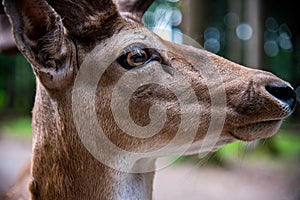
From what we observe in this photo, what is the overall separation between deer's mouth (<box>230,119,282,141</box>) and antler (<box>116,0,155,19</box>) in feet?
2.90

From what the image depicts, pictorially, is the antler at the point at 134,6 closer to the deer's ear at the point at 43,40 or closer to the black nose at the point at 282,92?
the deer's ear at the point at 43,40

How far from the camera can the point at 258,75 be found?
1939 millimetres

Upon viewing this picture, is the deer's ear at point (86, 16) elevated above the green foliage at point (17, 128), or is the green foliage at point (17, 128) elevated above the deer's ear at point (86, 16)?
the deer's ear at point (86, 16)

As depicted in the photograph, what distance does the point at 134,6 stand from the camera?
2.53 m

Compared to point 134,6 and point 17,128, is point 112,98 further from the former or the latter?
point 17,128

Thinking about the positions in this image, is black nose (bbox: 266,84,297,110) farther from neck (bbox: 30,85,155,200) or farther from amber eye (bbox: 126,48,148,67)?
neck (bbox: 30,85,155,200)

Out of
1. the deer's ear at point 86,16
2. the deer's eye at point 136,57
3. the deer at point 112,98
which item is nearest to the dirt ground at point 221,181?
the deer at point 112,98

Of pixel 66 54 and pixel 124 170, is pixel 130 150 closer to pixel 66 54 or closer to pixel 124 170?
pixel 124 170

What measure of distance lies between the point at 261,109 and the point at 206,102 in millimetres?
237

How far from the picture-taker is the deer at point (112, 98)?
1.98 m

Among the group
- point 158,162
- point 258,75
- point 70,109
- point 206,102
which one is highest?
point 258,75

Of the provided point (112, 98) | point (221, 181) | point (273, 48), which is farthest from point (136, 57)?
point (273, 48)

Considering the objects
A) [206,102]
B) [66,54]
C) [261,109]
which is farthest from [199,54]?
[66,54]

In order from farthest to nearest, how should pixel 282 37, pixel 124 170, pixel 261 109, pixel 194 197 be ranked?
pixel 282 37 → pixel 194 197 → pixel 124 170 → pixel 261 109
